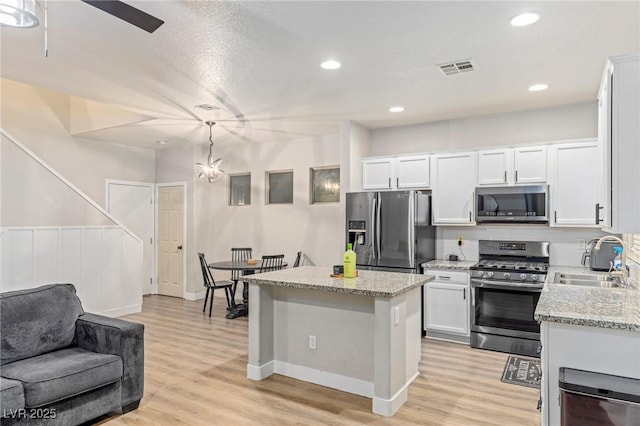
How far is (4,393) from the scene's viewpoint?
2307mm

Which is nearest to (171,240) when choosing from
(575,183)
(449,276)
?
(449,276)

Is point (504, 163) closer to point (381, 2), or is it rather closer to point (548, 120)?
point (548, 120)

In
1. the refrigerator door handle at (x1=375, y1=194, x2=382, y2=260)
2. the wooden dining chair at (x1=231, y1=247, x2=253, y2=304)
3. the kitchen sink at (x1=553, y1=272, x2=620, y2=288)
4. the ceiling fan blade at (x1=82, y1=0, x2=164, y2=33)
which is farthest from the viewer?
the wooden dining chair at (x1=231, y1=247, x2=253, y2=304)

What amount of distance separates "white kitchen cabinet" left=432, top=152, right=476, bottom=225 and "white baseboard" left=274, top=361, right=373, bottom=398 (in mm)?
2512

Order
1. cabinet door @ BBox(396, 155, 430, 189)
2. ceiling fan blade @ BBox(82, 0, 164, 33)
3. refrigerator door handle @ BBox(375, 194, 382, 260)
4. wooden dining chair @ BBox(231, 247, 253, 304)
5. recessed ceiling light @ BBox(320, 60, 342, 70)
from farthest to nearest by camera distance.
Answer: wooden dining chair @ BBox(231, 247, 253, 304) < cabinet door @ BBox(396, 155, 430, 189) < refrigerator door handle @ BBox(375, 194, 382, 260) < recessed ceiling light @ BBox(320, 60, 342, 70) < ceiling fan blade @ BBox(82, 0, 164, 33)

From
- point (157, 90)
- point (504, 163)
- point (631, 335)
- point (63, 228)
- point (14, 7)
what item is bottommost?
point (631, 335)

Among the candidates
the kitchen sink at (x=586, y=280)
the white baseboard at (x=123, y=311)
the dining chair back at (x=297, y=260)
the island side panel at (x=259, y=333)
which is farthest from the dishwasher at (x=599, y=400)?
the white baseboard at (x=123, y=311)

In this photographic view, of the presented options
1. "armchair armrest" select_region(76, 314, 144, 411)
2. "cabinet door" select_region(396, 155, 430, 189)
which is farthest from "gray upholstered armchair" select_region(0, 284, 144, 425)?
"cabinet door" select_region(396, 155, 430, 189)

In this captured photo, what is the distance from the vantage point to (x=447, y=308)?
4.78m

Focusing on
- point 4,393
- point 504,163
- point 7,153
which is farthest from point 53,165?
point 504,163

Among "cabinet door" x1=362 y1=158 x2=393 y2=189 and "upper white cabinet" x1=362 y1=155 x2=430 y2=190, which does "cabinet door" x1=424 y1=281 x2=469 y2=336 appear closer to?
"upper white cabinet" x1=362 y1=155 x2=430 y2=190

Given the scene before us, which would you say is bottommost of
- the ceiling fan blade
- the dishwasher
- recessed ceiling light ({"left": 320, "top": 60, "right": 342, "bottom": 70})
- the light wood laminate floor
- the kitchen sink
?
the light wood laminate floor

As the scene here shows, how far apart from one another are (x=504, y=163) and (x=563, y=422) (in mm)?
3365

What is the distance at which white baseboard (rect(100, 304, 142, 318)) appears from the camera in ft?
19.2
